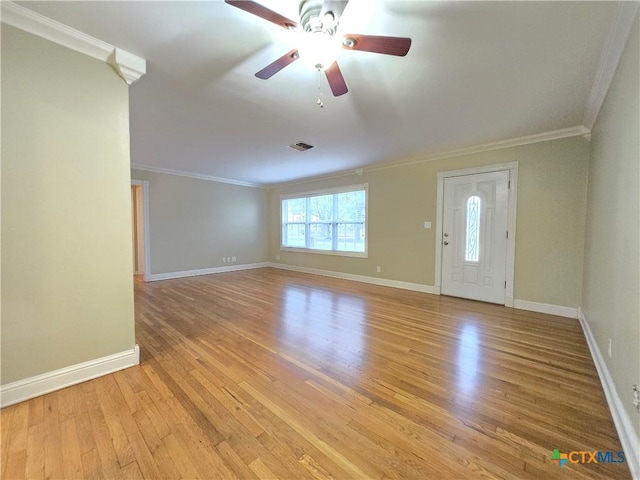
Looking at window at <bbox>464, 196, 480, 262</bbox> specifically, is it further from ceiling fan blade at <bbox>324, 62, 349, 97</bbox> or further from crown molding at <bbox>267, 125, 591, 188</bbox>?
ceiling fan blade at <bbox>324, 62, 349, 97</bbox>

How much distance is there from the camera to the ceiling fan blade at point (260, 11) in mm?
1206

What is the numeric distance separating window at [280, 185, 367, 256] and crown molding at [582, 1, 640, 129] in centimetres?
336

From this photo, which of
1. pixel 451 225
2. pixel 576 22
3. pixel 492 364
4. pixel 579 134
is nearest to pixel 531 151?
pixel 579 134

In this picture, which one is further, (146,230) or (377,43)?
(146,230)

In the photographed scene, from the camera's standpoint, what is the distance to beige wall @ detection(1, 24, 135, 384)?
157 centimetres

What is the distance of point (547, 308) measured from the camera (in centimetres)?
337

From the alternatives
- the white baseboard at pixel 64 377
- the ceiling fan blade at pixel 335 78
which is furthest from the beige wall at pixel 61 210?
the ceiling fan blade at pixel 335 78

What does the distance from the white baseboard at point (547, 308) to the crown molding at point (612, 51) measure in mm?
2299

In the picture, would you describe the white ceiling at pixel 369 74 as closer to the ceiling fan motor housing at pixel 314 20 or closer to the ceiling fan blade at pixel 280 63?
the ceiling fan motor housing at pixel 314 20

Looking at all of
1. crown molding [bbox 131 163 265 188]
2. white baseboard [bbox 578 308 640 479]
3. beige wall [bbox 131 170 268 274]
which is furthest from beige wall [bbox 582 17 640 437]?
beige wall [bbox 131 170 268 274]

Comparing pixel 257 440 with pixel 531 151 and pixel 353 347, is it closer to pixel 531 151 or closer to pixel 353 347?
pixel 353 347

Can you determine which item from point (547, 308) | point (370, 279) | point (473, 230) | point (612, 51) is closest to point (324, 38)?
point (612, 51)

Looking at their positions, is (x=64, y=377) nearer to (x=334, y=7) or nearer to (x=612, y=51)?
(x=334, y=7)

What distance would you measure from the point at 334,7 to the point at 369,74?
2.95 feet
